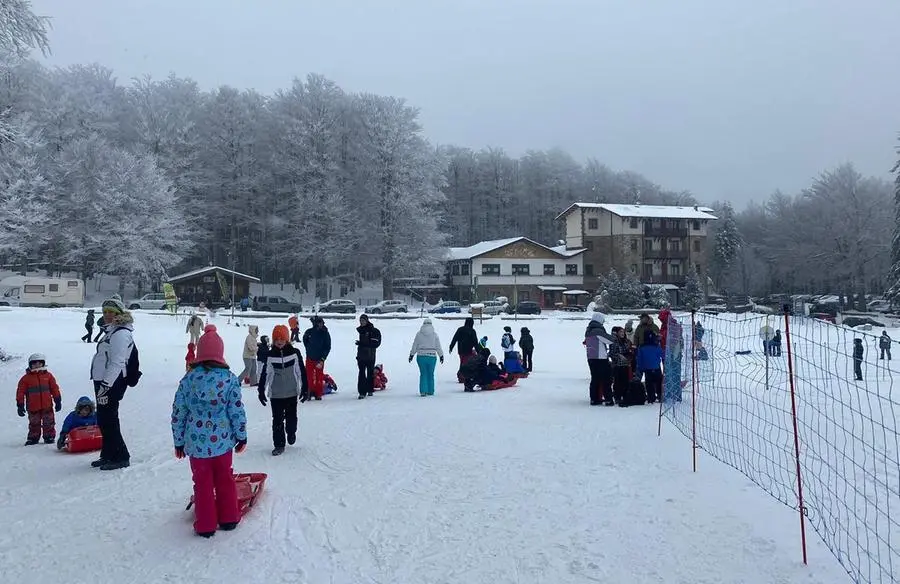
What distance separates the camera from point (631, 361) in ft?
38.6

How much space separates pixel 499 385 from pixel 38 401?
8.78 m

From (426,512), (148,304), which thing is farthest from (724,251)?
(426,512)

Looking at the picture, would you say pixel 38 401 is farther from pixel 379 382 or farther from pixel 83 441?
pixel 379 382

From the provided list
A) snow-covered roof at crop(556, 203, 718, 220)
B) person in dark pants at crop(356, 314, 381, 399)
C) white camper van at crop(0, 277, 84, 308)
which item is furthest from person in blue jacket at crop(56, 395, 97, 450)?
snow-covered roof at crop(556, 203, 718, 220)

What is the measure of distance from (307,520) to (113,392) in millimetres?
2791

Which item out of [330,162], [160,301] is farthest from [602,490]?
[330,162]

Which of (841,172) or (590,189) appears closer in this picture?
(841,172)

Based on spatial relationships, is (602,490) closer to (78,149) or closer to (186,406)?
(186,406)

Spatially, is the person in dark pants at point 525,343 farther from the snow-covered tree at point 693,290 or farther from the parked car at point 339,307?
the snow-covered tree at point 693,290

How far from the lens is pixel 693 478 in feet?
22.1

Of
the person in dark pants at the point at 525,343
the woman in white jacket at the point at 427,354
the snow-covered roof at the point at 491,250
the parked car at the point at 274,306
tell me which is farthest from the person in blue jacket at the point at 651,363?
the snow-covered roof at the point at 491,250

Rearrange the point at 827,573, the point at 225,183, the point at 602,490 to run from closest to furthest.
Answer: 1. the point at 827,573
2. the point at 602,490
3. the point at 225,183

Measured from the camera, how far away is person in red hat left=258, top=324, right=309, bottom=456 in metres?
Result: 8.09

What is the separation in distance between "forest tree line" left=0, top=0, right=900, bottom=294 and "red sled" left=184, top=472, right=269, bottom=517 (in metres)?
44.1
